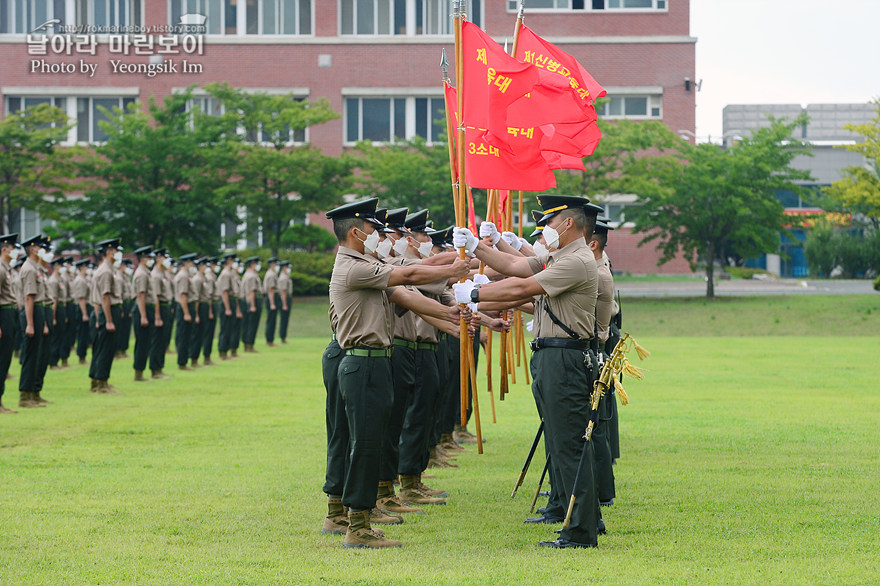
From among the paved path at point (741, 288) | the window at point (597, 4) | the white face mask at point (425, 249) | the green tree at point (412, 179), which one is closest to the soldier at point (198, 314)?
the white face mask at point (425, 249)

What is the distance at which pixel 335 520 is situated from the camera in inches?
312

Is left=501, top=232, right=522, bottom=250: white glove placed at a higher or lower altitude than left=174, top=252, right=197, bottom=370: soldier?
higher

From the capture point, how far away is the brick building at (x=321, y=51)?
4647 cm

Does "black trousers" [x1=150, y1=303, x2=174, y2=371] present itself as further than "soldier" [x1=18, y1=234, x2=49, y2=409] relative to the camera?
Yes

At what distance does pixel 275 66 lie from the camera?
153 ft

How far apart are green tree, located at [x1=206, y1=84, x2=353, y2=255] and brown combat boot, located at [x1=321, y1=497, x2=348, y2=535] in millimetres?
29717

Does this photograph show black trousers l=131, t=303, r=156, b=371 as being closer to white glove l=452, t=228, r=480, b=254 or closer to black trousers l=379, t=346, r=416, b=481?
black trousers l=379, t=346, r=416, b=481

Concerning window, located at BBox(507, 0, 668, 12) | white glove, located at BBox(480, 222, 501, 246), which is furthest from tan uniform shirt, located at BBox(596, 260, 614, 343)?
window, located at BBox(507, 0, 668, 12)

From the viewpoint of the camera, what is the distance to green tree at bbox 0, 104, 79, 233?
37.0 m

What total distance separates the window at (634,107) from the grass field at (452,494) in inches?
1216

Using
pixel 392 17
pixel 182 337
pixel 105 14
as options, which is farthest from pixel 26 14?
pixel 182 337

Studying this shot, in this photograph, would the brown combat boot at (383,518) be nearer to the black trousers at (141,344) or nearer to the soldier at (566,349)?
the soldier at (566,349)

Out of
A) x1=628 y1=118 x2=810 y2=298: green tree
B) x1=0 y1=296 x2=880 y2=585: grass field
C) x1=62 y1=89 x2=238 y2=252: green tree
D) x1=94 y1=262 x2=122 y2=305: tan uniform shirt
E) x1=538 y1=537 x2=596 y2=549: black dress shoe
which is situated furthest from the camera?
x1=628 y1=118 x2=810 y2=298: green tree

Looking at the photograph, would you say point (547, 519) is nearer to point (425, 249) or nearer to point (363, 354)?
point (363, 354)
